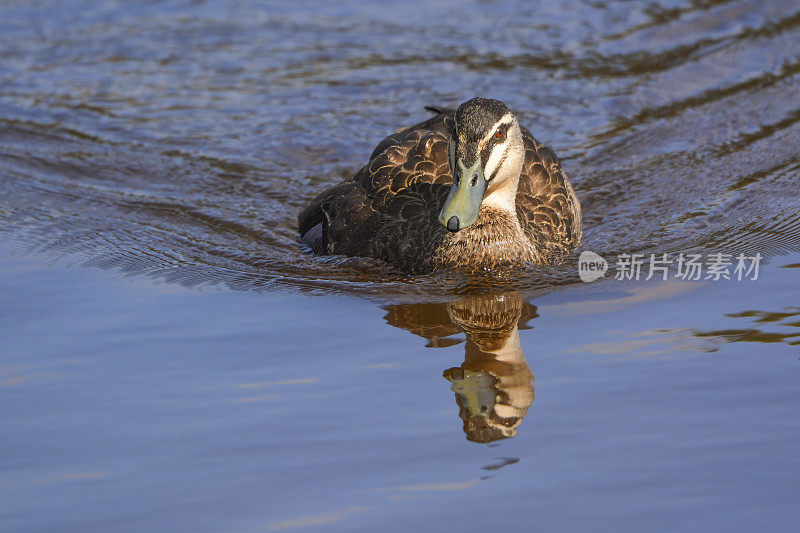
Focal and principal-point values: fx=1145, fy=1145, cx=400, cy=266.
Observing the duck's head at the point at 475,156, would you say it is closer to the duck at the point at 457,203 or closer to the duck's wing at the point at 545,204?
the duck at the point at 457,203

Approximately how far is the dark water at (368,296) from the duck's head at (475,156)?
70 centimetres

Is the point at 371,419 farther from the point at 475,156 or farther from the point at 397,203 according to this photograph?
the point at 397,203

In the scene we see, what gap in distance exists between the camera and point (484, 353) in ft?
22.0

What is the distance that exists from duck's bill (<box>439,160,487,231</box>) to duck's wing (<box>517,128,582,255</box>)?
1.09 metres

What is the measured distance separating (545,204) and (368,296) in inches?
69.3

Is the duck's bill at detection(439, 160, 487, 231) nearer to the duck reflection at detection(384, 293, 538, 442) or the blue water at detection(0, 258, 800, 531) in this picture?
the duck reflection at detection(384, 293, 538, 442)

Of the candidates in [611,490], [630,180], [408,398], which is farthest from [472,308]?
[630,180]

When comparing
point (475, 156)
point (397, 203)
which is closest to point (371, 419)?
point (475, 156)

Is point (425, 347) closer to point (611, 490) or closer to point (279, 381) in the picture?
point (279, 381)

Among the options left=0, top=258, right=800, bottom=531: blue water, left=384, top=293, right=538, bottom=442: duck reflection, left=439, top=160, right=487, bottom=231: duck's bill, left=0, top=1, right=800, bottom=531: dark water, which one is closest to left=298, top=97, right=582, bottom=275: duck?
left=439, top=160, right=487, bottom=231: duck's bill

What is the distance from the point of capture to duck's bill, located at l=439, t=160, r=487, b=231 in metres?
7.15

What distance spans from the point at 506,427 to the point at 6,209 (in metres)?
5.64

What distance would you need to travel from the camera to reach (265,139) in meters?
11.6

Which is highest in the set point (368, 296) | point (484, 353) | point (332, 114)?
point (332, 114)
